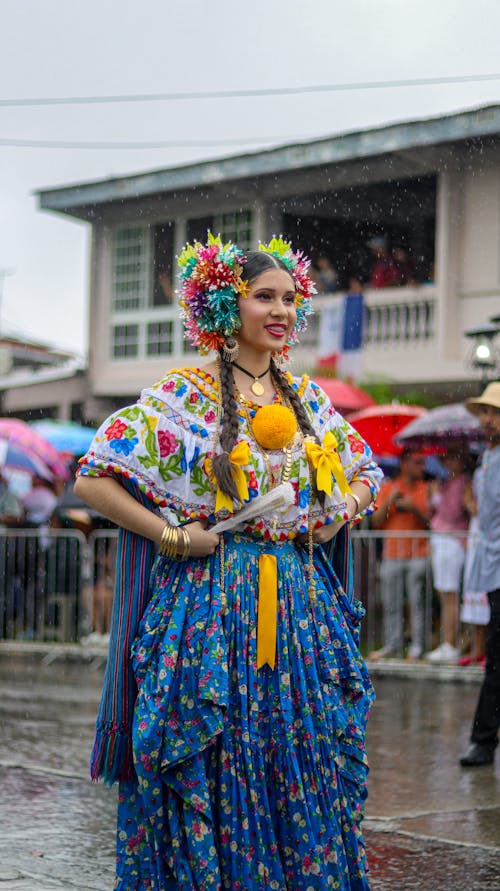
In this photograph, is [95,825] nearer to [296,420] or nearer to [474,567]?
[296,420]

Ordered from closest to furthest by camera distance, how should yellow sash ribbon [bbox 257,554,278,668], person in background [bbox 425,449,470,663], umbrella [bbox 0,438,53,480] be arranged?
yellow sash ribbon [bbox 257,554,278,668]
person in background [bbox 425,449,470,663]
umbrella [bbox 0,438,53,480]

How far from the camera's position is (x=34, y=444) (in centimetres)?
1422

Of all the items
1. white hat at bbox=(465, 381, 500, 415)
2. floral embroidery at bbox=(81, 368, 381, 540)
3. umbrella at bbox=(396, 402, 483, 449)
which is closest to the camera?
floral embroidery at bbox=(81, 368, 381, 540)

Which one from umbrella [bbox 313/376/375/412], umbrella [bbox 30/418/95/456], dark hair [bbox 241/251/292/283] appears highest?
umbrella [bbox 313/376/375/412]

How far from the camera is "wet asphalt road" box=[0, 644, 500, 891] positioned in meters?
4.58

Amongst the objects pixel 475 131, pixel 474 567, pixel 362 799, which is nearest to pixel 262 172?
pixel 475 131

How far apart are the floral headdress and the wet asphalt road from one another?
1.89 m

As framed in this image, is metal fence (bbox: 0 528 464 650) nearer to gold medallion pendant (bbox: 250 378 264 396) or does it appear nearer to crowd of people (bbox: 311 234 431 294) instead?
gold medallion pendant (bbox: 250 378 264 396)

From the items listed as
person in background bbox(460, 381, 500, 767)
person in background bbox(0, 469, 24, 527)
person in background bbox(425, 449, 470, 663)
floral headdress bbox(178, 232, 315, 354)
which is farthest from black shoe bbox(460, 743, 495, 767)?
person in background bbox(0, 469, 24, 527)

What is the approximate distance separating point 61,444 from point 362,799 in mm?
12556

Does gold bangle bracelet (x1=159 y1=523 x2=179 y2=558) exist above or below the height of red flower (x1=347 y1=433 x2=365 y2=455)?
below

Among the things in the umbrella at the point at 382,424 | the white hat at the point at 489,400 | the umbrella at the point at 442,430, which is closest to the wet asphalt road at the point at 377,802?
the white hat at the point at 489,400

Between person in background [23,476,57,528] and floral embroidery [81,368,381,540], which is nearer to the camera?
floral embroidery [81,368,381,540]

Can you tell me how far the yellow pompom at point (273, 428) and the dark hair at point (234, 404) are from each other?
71 millimetres
